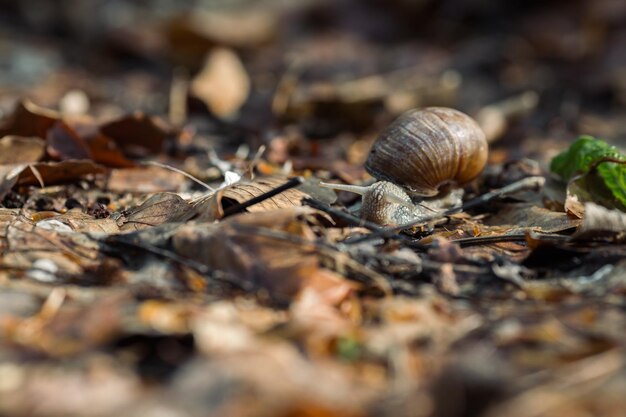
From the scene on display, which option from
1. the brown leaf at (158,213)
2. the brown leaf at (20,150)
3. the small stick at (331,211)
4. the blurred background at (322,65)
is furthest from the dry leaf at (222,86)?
the small stick at (331,211)

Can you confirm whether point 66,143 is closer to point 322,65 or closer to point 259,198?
point 259,198

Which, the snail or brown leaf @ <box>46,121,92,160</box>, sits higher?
the snail

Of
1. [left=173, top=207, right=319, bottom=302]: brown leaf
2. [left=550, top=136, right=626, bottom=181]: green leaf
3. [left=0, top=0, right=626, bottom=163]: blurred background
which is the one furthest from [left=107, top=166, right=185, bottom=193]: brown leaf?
[left=550, top=136, right=626, bottom=181]: green leaf

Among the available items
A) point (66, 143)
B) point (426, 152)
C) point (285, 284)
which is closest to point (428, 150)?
point (426, 152)

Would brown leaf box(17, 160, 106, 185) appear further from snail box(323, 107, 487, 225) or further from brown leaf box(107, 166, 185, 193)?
snail box(323, 107, 487, 225)

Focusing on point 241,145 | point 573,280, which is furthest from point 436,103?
point 573,280
